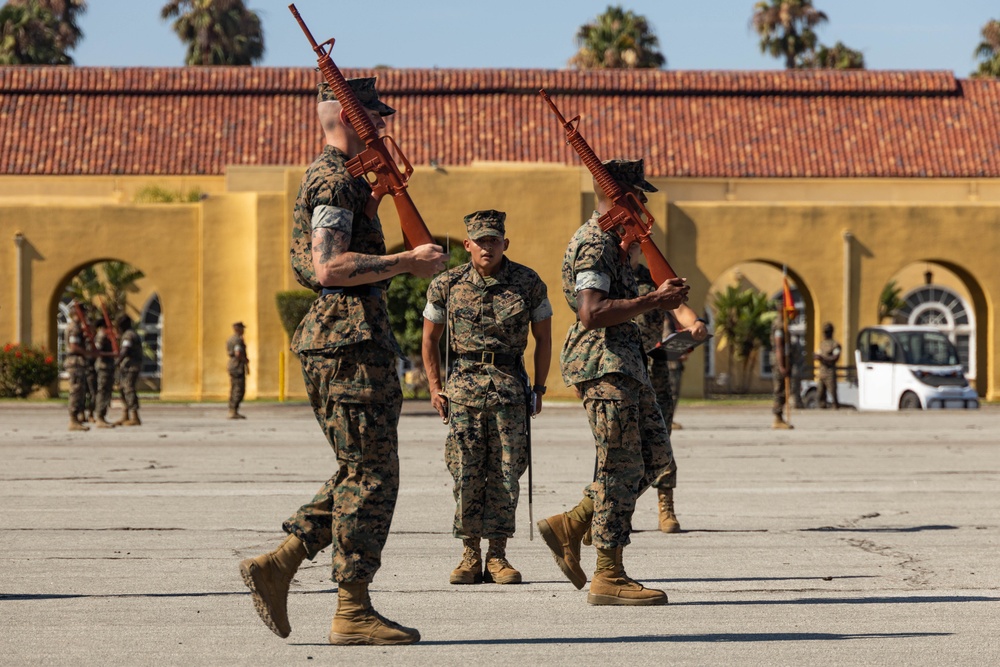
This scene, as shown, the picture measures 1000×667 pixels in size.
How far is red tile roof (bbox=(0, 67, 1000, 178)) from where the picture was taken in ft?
128

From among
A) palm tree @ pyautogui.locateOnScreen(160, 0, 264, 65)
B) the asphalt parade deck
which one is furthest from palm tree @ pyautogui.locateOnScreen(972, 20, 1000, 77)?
the asphalt parade deck

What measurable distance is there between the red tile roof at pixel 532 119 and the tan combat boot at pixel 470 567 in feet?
99.1

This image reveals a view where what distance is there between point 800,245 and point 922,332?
5.81 metres

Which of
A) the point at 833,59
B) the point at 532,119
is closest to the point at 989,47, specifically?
the point at 833,59

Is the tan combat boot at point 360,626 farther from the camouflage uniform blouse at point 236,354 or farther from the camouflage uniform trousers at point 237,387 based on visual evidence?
the camouflage uniform trousers at point 237,387

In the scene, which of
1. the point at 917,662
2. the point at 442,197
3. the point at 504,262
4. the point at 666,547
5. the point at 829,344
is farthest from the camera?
the point at 442,197

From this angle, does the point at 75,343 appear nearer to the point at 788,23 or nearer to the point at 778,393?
the point at 778,393

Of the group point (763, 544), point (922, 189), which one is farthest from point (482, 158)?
point (763, 544)

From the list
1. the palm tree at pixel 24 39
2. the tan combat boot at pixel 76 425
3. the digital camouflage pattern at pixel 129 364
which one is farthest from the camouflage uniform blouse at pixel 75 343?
the palm tree at pixel 24 39

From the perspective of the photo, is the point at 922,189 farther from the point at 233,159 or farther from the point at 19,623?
the point at 19,623

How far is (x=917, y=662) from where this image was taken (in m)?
6.34

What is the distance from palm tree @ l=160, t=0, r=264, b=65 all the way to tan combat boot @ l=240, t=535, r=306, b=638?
2120 inches

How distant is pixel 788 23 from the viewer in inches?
2413

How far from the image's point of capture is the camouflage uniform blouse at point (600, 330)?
7816 mm
